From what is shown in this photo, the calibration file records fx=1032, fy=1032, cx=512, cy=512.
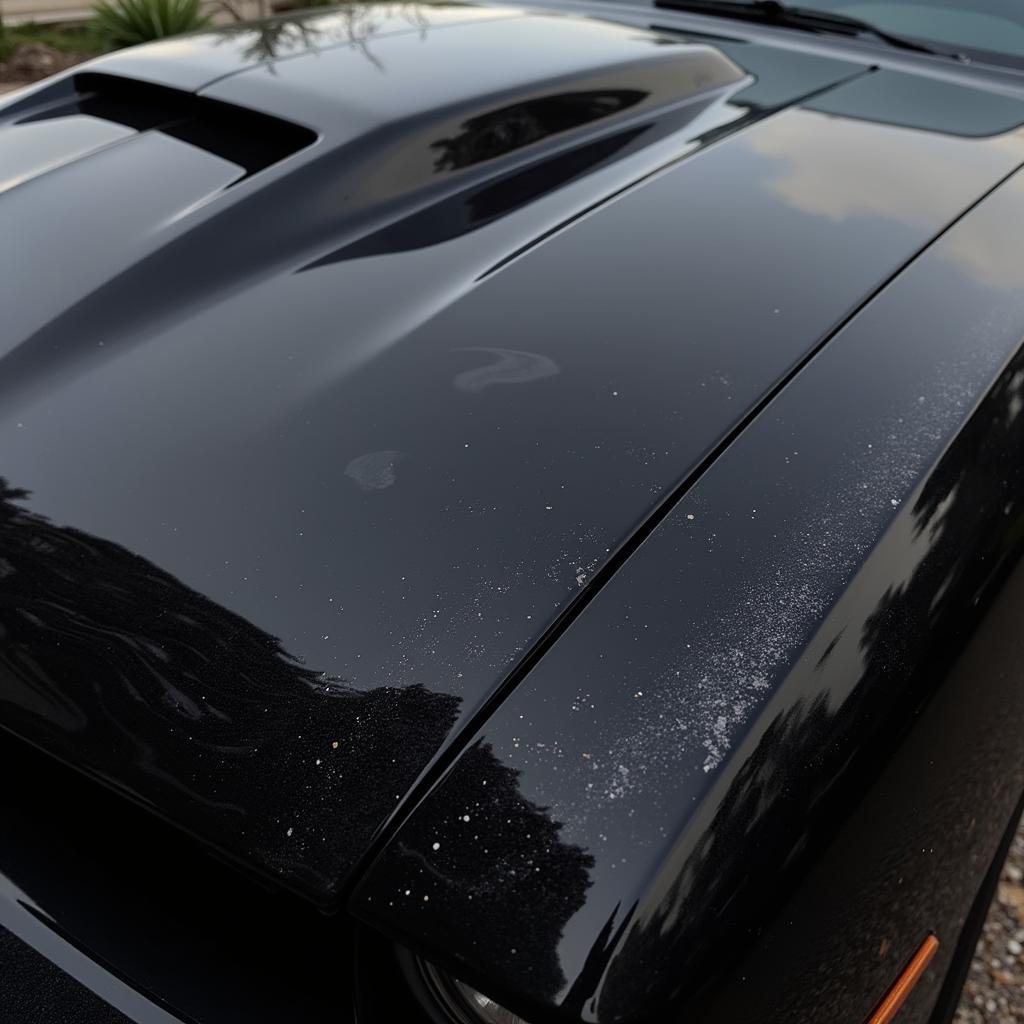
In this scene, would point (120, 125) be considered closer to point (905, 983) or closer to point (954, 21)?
point (905, 983)

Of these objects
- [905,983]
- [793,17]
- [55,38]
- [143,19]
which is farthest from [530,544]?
[55,38]

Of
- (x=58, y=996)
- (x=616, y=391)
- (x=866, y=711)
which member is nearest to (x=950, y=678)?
(x=866, y=711)

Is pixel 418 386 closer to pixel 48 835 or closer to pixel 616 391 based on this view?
pixel 616 391

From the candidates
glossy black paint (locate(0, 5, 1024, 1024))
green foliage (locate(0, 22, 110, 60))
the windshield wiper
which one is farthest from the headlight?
green foliage (locate(0, 22, 110, 60))

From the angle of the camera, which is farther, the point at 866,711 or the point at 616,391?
the point at 616,391

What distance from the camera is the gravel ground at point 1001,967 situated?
5.60ft

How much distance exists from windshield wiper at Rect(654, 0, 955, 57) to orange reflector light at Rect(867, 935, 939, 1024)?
6.12ft

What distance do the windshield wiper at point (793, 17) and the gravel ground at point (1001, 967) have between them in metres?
1.71

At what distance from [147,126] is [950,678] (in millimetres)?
1451

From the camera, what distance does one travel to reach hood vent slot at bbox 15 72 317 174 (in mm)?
1562

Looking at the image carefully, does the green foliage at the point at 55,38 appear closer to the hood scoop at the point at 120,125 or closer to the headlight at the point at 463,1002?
the hood scoop at the point at 120,125

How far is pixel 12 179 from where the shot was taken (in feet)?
5.05

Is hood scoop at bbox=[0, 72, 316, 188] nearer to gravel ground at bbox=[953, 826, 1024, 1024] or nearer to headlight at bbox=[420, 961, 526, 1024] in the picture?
headlight at bbox=[420, 961, 526, 1024]

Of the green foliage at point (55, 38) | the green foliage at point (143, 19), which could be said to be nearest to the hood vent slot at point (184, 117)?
the green foliage at point (143, 19)
